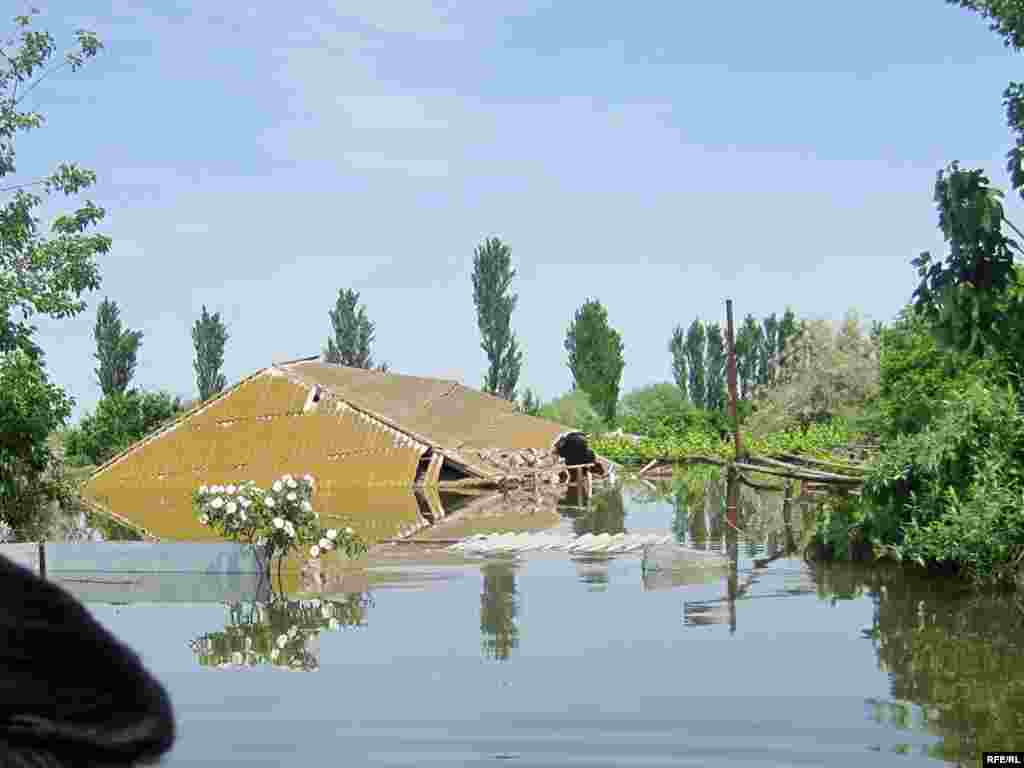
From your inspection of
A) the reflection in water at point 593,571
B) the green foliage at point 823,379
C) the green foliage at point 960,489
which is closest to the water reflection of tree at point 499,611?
the reflection in water at point 593,571

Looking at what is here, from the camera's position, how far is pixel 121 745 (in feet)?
3.06

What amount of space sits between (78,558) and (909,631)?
8.78 m

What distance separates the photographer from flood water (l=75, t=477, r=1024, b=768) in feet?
23.9

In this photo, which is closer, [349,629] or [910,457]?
[349,629]

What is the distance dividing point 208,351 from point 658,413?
2485 cm

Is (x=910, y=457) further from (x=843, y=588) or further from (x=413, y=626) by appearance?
(x=413, y=626)

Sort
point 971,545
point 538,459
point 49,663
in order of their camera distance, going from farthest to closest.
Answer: point 538,459 < point 971,545 < point 49,663

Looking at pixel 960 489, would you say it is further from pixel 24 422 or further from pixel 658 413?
pixel 658 413

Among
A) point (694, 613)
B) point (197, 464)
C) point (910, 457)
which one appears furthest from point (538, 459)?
point (694, 613)

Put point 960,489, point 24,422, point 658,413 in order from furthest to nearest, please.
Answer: point 658,413, point 24,422, point 960,489

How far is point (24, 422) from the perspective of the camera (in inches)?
774

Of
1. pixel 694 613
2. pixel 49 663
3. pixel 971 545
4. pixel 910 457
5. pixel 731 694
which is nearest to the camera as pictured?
pixel 49 663

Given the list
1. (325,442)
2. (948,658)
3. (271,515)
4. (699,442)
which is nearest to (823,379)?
(699,442)

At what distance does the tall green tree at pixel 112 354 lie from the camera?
56062 millimetres
